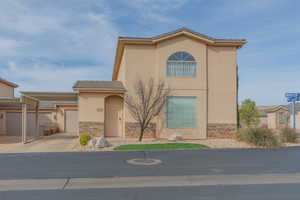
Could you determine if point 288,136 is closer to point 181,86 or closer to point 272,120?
point 181,86

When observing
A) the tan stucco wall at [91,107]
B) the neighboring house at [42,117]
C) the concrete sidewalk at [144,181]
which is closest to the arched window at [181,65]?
the tan stucco wall at [91,107]

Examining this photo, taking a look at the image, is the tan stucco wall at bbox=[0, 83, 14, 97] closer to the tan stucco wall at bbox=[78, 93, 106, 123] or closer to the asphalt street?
the tan stucco wall at bbox=[78, 93, 106, 123]

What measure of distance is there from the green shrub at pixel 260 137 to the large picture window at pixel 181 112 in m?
3.68

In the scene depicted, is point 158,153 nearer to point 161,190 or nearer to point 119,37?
point 161,190

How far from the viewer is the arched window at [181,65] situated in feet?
A: 55.3

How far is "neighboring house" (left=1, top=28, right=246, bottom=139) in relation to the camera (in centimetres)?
1659

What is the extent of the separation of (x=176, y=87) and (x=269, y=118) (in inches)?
1183

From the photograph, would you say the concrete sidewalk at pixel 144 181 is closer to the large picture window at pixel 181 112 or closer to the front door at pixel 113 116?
the large picture window at pixel 181 112

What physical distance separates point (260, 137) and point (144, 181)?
9.17 metres

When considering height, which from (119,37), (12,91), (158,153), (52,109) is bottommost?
(158,153)

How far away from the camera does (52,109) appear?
25031 millimetres

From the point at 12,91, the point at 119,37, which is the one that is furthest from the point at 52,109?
the point at 119,37

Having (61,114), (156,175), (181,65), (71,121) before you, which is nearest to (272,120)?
(181,65)

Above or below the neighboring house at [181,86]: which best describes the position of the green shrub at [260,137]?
below
